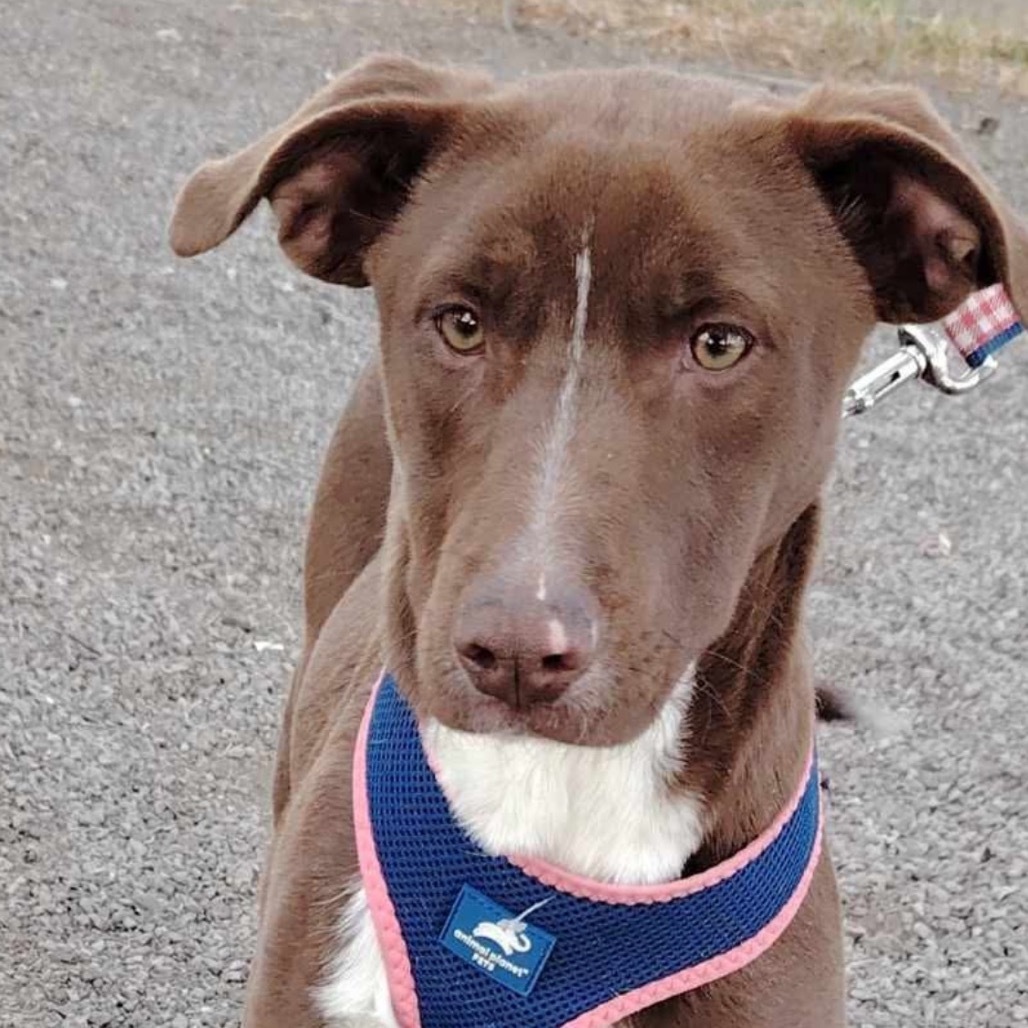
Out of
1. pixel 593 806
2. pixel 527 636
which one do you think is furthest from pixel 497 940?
pixel 527 636

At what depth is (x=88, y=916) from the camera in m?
4.30

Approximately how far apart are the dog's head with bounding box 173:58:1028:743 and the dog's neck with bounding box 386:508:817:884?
7.1 inches

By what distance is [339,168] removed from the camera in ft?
9.30

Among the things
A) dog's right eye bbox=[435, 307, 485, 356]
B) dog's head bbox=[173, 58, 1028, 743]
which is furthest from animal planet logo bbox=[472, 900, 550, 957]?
dog's right eye bbox=[435, 307, 485, 356]

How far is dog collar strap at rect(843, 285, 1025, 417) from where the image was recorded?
11.5ft

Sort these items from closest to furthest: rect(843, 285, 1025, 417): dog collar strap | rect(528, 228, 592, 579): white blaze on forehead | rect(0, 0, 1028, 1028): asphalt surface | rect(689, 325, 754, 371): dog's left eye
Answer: rect(528, 228, 592, 579): white blaze on forehead < rect(689, 325, 754, 371): dog's left eye < rect(843, 285, 1025, 417): dog collar strap < rect(0, 0, 1028, 1028): asphalt surface

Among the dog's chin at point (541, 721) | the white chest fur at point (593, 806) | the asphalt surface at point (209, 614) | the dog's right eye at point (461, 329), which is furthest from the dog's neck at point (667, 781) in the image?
the asphalt surface at point (209, 614)

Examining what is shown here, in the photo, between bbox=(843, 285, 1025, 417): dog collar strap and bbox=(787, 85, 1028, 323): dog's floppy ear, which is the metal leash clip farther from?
bbox=(787, 85, 1028, 323): dog's floppy ear

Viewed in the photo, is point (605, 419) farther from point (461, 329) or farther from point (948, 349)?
point (948, 349)

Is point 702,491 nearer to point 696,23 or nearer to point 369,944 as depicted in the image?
point 369,944

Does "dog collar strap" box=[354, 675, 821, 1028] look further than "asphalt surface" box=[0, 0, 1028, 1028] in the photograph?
No

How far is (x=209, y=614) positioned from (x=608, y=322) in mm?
3396

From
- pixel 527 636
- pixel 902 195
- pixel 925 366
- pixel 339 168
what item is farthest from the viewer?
pixel 925 366

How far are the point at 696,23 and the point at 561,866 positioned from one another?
11.6 m
